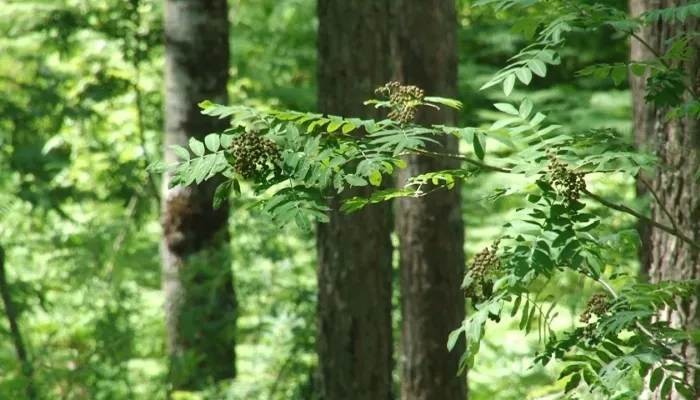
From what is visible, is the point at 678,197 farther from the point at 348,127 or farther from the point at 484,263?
the point at 348,127

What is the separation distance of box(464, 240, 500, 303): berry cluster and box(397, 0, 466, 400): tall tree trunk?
107 inches

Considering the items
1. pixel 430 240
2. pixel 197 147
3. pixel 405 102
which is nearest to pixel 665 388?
pixel 405 102

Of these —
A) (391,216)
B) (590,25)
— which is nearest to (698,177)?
(590,25)

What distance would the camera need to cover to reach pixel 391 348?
569 centimetres

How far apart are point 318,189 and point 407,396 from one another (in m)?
3.41

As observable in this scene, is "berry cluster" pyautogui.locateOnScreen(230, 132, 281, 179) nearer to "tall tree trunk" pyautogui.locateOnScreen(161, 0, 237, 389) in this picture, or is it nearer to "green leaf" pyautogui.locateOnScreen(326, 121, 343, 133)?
"green leaf" pyautogui.locateOnScreen(326, 121, 343, 133)

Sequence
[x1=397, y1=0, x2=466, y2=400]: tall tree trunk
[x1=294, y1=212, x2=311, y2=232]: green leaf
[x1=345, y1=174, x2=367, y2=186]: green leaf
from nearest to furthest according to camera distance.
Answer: [x1=294, y1=212, x2=311, y2=232]: green leaf → [x1=345, y1=174, x2=367, y2=186]: green leaf → [x1=397, y1=0, x2=466, y2=400]: tall tree trunk

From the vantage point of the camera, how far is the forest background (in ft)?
21.0

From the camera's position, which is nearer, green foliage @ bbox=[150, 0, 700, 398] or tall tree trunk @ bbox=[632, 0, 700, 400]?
green foliage @ bbox=[150, 0, 700, 398]

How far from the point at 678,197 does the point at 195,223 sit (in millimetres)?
3595

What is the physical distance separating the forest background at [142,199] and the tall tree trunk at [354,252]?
597mm

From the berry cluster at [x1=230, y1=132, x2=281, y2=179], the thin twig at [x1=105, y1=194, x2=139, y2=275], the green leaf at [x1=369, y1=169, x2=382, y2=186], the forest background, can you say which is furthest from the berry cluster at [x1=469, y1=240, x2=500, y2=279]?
the thin twig at [x1=105, y1=194, x2=139, y2=275]

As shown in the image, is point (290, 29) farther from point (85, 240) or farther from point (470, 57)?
point (85, 240)

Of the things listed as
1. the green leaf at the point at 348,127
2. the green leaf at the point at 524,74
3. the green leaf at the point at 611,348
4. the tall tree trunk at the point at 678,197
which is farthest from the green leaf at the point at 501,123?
the tall tree trunk at the point at 678,197
